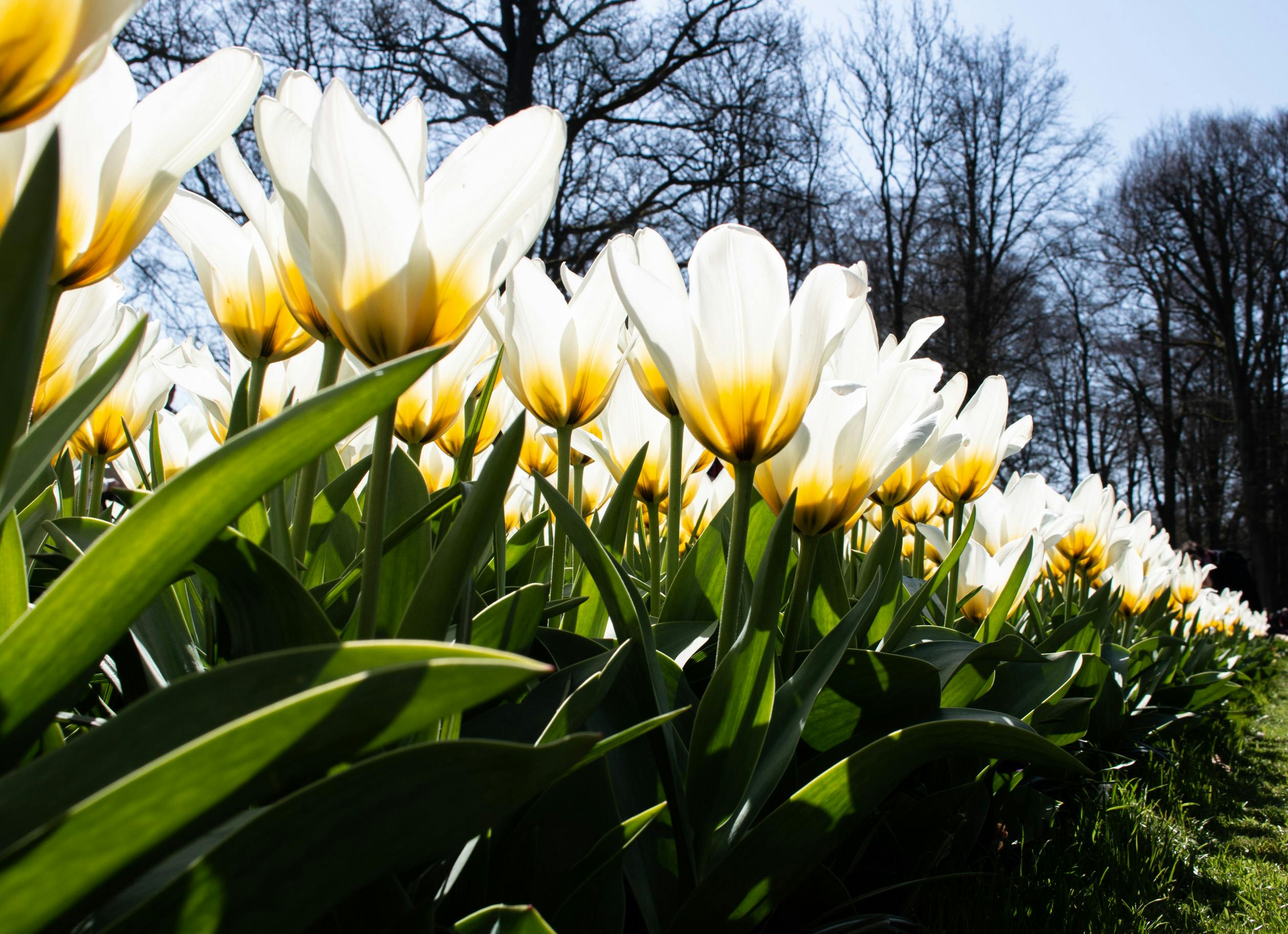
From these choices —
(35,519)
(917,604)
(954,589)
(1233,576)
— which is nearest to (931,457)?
(917,604)

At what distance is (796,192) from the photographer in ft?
47.5

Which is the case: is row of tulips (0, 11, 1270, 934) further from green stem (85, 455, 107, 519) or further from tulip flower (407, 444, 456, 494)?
tulip flower (407, 444, 456, 494)

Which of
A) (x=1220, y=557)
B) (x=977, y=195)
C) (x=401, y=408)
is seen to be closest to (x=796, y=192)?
(x=977, y=195)

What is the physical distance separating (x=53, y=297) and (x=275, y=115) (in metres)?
0.21

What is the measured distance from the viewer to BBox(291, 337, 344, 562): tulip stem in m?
0.81

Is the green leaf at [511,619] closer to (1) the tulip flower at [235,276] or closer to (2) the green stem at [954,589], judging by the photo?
(1) the tulip flower at [235,276]

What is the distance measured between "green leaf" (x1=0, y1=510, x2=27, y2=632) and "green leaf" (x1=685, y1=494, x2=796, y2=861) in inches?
21.1

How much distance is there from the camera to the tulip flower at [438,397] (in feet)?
3.85

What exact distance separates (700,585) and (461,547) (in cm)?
64

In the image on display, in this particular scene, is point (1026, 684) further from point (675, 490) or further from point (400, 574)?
point (400, 574)

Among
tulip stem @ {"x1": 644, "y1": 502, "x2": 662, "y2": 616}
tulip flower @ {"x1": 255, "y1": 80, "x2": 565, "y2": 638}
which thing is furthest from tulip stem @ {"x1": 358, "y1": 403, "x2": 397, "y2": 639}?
tulip stem @ {"x1": 644, "y1": 502, "x2": 662, "y2": 616}

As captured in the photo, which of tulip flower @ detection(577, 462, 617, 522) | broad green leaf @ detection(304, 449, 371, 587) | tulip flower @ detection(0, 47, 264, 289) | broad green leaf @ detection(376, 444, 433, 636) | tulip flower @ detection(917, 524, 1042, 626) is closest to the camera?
tulip flower @ detection(0, 47, 264, 289)

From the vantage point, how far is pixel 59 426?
539mm

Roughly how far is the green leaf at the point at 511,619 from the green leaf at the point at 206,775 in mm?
395
